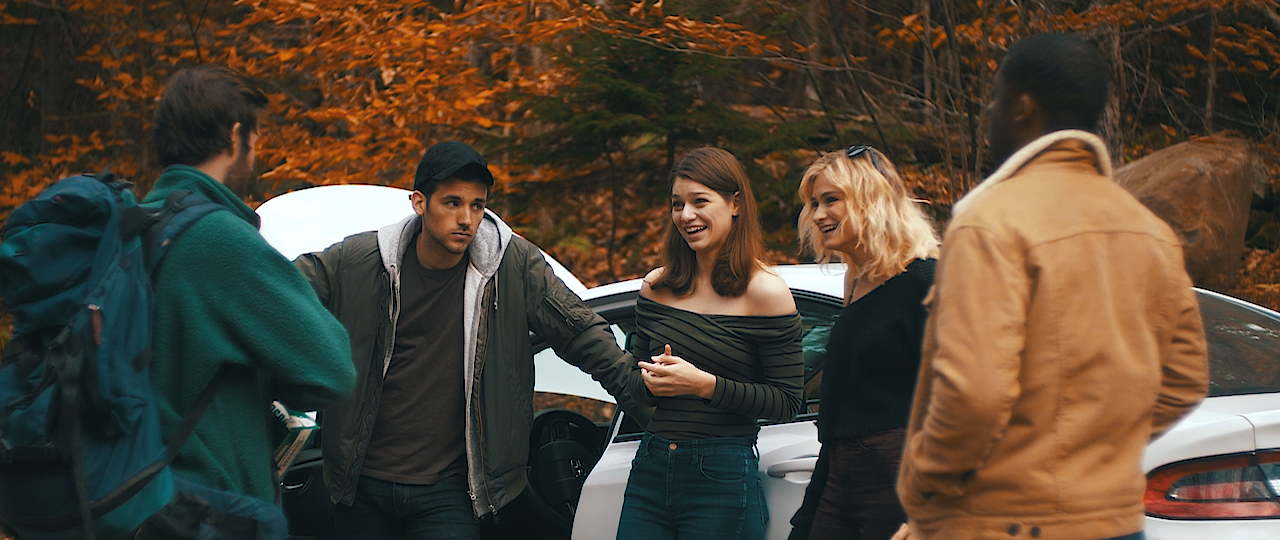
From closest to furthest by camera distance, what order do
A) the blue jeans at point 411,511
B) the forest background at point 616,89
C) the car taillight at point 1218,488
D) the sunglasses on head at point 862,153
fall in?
the car taillight at point 1218,488 → the sunglasses on head at point 862,153 → the blue jeans at point 411,511 → the forest background at point 616,89

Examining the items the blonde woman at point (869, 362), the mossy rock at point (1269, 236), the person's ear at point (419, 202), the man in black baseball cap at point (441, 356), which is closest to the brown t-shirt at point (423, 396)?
the man in black baseball cap at point (441, 356)

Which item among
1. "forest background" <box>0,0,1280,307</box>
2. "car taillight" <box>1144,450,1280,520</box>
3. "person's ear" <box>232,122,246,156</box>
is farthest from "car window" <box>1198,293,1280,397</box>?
"forest background" <box>0,0,1280,307</box>

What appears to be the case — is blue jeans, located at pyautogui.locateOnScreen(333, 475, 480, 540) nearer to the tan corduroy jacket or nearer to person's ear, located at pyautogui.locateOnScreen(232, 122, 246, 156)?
person's ear, located at pyautogui.locateOnScreen(232, 122, 246, 156)

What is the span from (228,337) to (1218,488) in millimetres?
2297

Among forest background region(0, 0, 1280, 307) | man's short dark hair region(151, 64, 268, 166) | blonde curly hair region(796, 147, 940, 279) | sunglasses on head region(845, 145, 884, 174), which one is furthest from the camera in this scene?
forest background region(0, 0, 1280, 307)

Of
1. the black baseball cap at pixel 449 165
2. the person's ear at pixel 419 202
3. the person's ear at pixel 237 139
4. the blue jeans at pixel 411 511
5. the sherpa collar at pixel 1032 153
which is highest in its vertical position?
the sherpa collar at pixel 1032 153

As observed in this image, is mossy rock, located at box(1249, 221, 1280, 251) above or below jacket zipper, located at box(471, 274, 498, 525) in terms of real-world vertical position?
below

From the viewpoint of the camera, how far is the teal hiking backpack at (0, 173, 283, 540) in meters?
1.99

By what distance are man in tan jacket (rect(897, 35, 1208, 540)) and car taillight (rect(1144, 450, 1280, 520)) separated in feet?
2.78

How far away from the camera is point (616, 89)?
776cm

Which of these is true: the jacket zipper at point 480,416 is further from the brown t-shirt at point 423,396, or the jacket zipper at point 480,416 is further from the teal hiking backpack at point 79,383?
the teal hiking backpack at point 79,383

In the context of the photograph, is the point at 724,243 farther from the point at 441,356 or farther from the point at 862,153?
the point at 441,356

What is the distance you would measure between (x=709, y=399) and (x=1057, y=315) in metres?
1.28

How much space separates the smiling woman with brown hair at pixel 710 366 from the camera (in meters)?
2.83
